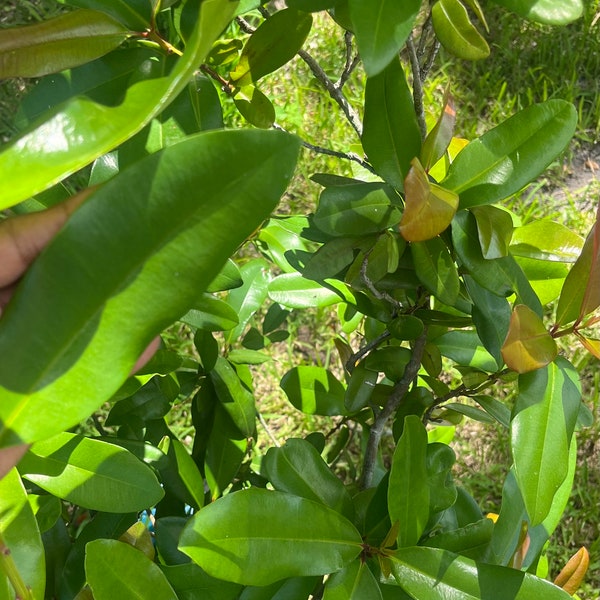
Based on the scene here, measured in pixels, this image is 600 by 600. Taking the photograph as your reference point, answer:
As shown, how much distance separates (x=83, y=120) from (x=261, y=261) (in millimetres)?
756

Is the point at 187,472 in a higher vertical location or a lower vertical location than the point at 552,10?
lower

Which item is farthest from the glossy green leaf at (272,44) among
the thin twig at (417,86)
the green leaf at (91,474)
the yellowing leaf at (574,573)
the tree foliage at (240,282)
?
the yellowing leaf at (574,573)

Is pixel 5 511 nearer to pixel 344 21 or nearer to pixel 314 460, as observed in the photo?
pixel 314 460

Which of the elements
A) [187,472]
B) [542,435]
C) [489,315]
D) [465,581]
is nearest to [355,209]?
[489,315]

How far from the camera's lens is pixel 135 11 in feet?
2.31

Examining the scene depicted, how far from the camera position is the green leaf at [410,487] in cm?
76

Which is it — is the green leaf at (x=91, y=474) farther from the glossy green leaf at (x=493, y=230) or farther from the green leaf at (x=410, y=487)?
the glossy green leaf at (x=493, y=230)

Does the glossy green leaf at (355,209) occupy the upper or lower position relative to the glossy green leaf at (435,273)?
upper

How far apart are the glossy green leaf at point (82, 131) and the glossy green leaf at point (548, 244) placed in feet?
1.58

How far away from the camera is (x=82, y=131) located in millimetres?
473

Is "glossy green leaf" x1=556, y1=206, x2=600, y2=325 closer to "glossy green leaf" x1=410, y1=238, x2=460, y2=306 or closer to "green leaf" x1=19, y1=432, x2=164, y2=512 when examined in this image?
"glossy green leaf" x1=410, y1=238, x2=460, y2=306

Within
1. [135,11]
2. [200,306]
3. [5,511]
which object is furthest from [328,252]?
[5,511]

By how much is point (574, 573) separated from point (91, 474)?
0.61 metres

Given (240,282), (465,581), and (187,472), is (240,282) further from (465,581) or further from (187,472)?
(465,581)
